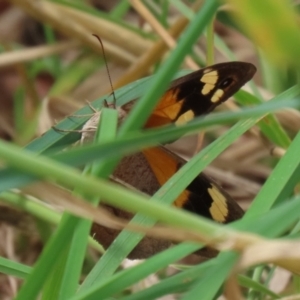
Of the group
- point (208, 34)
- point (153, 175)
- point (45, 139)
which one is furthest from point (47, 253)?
point (208, 34)

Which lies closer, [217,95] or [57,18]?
[217,95]

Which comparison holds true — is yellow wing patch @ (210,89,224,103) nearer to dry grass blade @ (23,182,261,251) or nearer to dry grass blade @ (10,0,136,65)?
dry grass blade @ (23,182,261,251)

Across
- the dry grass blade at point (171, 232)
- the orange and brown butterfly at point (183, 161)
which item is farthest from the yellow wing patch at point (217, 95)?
the dry grass blade at point (171, 232)

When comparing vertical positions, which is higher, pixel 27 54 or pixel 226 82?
pixel 226 82

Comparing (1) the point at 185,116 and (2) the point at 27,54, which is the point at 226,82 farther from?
(2) the point at 27,54

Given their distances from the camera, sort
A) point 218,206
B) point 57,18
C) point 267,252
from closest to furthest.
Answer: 1. point 267,252
2. point 218,206
3. point 57,18

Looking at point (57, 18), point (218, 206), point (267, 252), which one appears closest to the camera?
point (267, 252)

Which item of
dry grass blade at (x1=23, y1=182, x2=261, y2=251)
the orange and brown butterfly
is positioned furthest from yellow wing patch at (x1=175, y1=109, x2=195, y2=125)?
dry grass blade at (x1=23, y1=182, x2=261, y2=251)

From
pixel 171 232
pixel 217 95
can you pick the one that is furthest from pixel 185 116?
pixel 171 232
